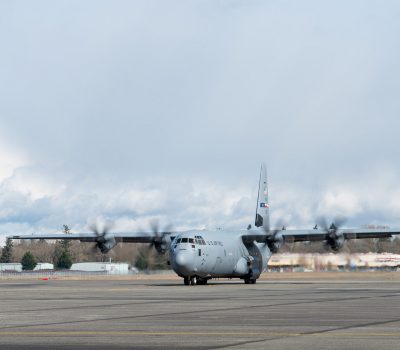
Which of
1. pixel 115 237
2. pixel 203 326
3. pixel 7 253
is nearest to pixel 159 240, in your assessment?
pixel 115 237

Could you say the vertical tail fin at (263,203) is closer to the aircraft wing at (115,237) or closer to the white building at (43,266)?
the aircraft wing at (115,237)

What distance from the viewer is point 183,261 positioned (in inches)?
2297

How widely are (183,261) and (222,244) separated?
634 cm

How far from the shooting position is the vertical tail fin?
259 ft

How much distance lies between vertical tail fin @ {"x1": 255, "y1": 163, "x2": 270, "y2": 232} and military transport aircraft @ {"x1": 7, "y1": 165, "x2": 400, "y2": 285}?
2908mm

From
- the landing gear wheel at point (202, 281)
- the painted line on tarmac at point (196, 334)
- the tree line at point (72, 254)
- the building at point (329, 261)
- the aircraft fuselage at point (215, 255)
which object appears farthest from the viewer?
the building at point (329, 261)

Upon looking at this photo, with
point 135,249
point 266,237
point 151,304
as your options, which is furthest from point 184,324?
point 135,249

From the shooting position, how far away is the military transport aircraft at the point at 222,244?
5962 cm

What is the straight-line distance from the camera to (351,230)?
69.1 m

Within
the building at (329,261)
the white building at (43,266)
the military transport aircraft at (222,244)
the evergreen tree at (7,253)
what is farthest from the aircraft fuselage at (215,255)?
the evergreen tree at (7,253)

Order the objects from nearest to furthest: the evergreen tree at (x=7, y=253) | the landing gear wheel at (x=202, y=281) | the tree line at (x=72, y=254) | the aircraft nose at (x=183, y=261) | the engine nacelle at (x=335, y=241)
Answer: the aircraft nose at (x=183, y=261) → the landing gear wheel at (x=202, y=281) → the engine nacelle at (x=335, y=241) → the tree line at (x=72, y=254) → the evergreen tree at (x=7, y=253)

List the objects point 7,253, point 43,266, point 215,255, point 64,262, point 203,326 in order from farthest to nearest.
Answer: point 7,253
point 43,266
point 64,262
point 215,255
point 203,326

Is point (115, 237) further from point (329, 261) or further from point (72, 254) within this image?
point (72, 254)

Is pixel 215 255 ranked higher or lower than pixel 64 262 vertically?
lower
